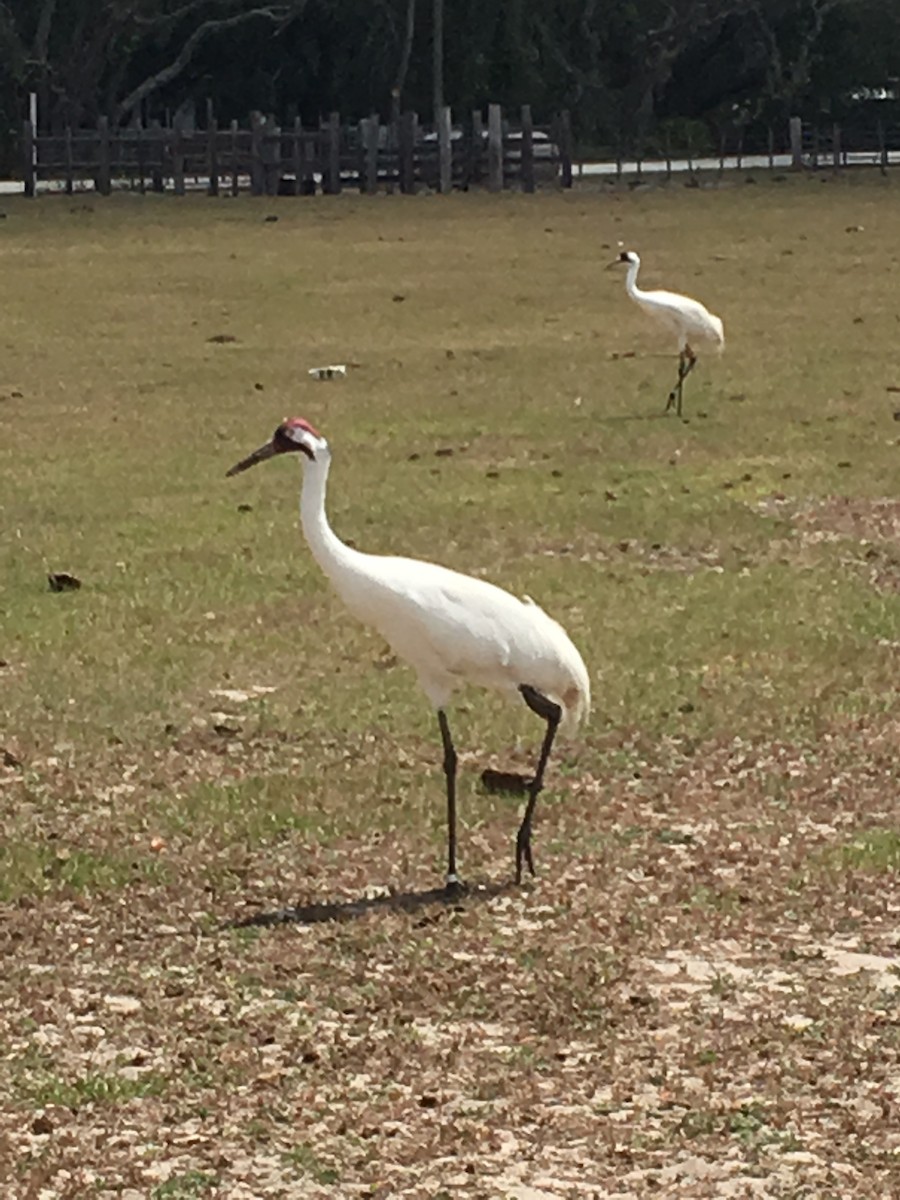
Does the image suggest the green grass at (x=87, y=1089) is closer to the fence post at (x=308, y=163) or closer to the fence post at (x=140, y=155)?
the fence post at (x=308, y=163)

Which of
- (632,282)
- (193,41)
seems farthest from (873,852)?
(193,41)

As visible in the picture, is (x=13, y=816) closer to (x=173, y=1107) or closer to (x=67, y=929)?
(x=67, y=929)

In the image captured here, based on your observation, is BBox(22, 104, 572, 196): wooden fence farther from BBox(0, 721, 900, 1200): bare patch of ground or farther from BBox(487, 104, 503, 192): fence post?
BBox(0, 721, 900, 1200): bare patch of ground

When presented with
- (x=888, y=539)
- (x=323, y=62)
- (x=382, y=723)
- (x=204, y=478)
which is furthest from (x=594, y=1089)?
(x=323, y=62)

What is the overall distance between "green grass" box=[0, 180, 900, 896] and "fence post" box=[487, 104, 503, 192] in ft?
73.8

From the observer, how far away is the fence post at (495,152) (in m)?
50.4

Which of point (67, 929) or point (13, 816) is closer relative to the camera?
point (67, 929)

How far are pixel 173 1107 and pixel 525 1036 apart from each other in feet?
2.93

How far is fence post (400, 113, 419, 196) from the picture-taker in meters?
50.2

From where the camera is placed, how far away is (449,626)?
22.5 feet

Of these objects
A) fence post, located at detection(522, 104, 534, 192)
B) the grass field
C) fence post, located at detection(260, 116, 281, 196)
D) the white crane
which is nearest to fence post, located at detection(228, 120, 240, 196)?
fence post, located at detection(260, 116, 281, 196)

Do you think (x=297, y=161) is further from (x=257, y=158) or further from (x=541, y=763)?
(x=541, y=763)

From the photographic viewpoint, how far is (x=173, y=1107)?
5.41 m

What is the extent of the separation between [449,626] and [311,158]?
43.7 meters
